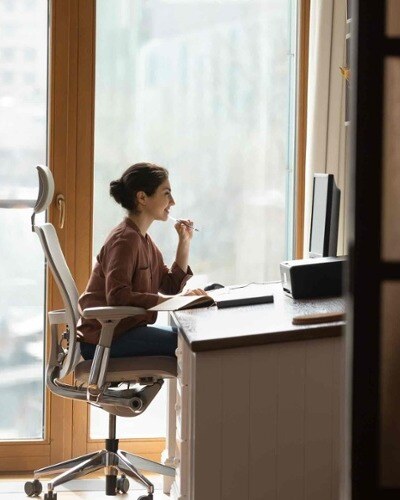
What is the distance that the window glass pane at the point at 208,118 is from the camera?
4.43 m

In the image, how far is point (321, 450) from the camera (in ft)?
9.43

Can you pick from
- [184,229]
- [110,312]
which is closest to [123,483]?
[110,312]

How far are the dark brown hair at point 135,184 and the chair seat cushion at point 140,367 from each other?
0.57 m

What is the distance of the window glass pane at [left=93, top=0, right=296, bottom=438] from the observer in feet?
14.5

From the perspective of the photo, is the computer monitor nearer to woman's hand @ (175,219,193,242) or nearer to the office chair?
woman's hand @ (175,219,193,242)

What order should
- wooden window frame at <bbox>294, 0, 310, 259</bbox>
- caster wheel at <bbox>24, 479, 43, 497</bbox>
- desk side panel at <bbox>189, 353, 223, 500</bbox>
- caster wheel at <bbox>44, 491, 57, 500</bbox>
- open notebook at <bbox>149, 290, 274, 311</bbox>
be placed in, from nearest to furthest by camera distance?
desk side panel at <bbox>189, 353, 223, 500</bbox>, open notebook at <bbox>149, 290, 274, 311</bbox>, caster wheel at <bbox>44, 491, 57, 500</bbox>, caster wheel at <bbox>24, 479, 43, 497</bbox>, wooden window frame at <bbox>294, 0, 310, 259</bbox>

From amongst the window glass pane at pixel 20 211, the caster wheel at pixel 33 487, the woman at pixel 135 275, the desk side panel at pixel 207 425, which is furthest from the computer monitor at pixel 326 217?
the caster wheel at pixel 33 487

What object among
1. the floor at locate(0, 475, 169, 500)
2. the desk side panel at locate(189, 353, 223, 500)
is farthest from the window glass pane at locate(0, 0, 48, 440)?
the desk side panel at locate(189, 353, 223, 500)

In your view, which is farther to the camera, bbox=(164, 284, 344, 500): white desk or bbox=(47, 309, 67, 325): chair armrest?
bbox=(47, 309, 67, 325): chair armrest

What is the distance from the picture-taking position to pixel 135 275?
3.85 metres

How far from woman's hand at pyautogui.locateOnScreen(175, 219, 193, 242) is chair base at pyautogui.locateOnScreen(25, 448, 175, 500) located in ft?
2.72

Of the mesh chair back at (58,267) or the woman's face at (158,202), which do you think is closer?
the mesh chair back at (58,267)

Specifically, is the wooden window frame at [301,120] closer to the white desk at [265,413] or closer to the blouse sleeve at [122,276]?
the blouse sleeve at [122,276]

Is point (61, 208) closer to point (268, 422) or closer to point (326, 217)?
point (326, 217)
